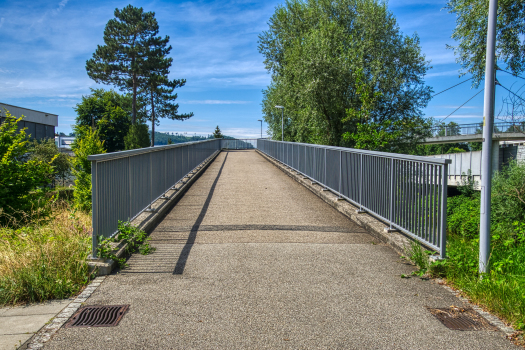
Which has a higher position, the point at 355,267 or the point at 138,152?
the point at 138,152

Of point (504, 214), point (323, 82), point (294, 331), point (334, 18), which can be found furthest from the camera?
point (334, 18)

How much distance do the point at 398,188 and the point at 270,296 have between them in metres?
3.02

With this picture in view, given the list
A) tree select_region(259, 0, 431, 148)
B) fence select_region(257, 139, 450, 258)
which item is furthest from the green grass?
tree select_region(259, 0, 431, 148)

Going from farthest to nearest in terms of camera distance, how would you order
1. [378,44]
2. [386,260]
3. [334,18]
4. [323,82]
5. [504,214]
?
[334,18]
[378,44]
[323,82]
[504,214]
[386,260]

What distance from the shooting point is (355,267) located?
198 inches

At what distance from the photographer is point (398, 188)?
6.12 meters

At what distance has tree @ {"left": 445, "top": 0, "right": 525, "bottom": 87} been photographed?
1336cm

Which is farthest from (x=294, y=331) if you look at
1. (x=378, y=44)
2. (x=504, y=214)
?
(x=378, y=44)

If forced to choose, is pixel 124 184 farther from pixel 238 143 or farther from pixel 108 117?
pixel 108 117

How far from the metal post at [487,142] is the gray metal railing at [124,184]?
14.4 feet

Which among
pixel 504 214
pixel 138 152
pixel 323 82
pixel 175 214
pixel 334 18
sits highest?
pixel 334 18

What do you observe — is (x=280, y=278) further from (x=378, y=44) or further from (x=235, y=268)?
(x=378, y=44)

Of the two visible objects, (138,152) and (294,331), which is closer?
(294,331)

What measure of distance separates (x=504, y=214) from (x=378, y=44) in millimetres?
14490
